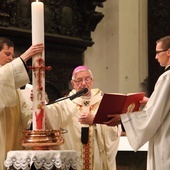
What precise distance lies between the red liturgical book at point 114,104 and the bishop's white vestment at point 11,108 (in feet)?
1.91

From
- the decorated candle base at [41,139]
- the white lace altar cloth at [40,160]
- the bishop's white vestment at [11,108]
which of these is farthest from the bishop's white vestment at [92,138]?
the white lace altar cloth at [40,160]

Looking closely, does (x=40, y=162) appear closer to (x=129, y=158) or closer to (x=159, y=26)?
(x=129, y=158)

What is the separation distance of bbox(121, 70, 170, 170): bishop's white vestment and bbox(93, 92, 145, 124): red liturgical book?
0.16 meters

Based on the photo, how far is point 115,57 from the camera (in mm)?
8531

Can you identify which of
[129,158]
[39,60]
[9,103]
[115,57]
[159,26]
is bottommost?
[129,158]

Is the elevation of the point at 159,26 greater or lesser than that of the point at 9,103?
greater

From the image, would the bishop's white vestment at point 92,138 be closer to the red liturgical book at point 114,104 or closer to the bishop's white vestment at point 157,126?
the red liturgical book at point 114,104

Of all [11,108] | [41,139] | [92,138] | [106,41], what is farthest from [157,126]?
[106,41]

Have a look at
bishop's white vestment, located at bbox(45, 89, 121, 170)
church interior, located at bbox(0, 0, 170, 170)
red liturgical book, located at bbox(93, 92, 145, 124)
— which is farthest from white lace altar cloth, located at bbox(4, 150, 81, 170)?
church interior, located at bbox(0, 0, 170, 170)

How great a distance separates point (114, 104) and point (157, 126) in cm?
38

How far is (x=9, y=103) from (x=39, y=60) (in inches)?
15.9

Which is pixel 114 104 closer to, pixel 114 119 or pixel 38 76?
pixel 114 119

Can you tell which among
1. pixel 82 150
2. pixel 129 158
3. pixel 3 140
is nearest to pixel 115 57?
pixel 129 158

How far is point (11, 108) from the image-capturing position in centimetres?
361
